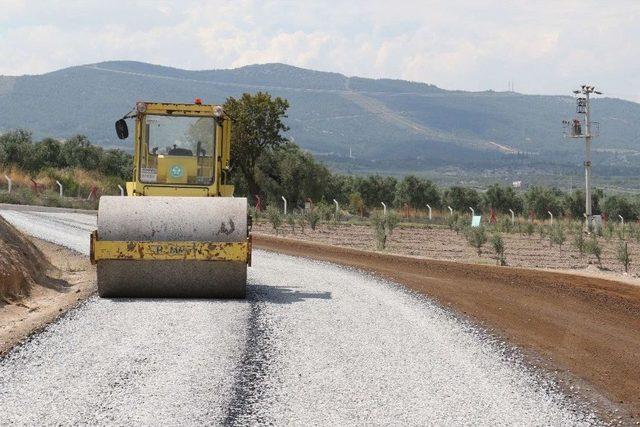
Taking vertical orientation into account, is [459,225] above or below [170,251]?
below

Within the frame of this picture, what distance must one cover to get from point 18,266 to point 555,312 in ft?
31.4

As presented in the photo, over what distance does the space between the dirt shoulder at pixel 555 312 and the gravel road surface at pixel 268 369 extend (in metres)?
0.59

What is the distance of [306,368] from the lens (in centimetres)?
1043

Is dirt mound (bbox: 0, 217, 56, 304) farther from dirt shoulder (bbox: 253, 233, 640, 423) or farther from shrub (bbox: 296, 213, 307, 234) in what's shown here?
shrub (bbox: 296, 213, 307, 234)

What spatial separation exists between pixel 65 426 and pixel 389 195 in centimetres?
11386

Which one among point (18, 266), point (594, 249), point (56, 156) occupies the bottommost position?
point (594, 249)

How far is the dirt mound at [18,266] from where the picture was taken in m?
16.2

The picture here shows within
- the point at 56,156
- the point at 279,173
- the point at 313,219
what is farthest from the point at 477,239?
the point at 56,156

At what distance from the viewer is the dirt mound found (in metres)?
16.2

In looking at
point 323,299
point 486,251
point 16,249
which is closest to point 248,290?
point 323,299

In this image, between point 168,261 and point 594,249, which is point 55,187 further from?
point 168,261

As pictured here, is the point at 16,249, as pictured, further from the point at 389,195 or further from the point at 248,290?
the point at 389,195

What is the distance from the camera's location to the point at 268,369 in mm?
10227

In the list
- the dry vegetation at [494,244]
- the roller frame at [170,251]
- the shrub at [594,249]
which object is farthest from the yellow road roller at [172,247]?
the shrub at [594,249]
